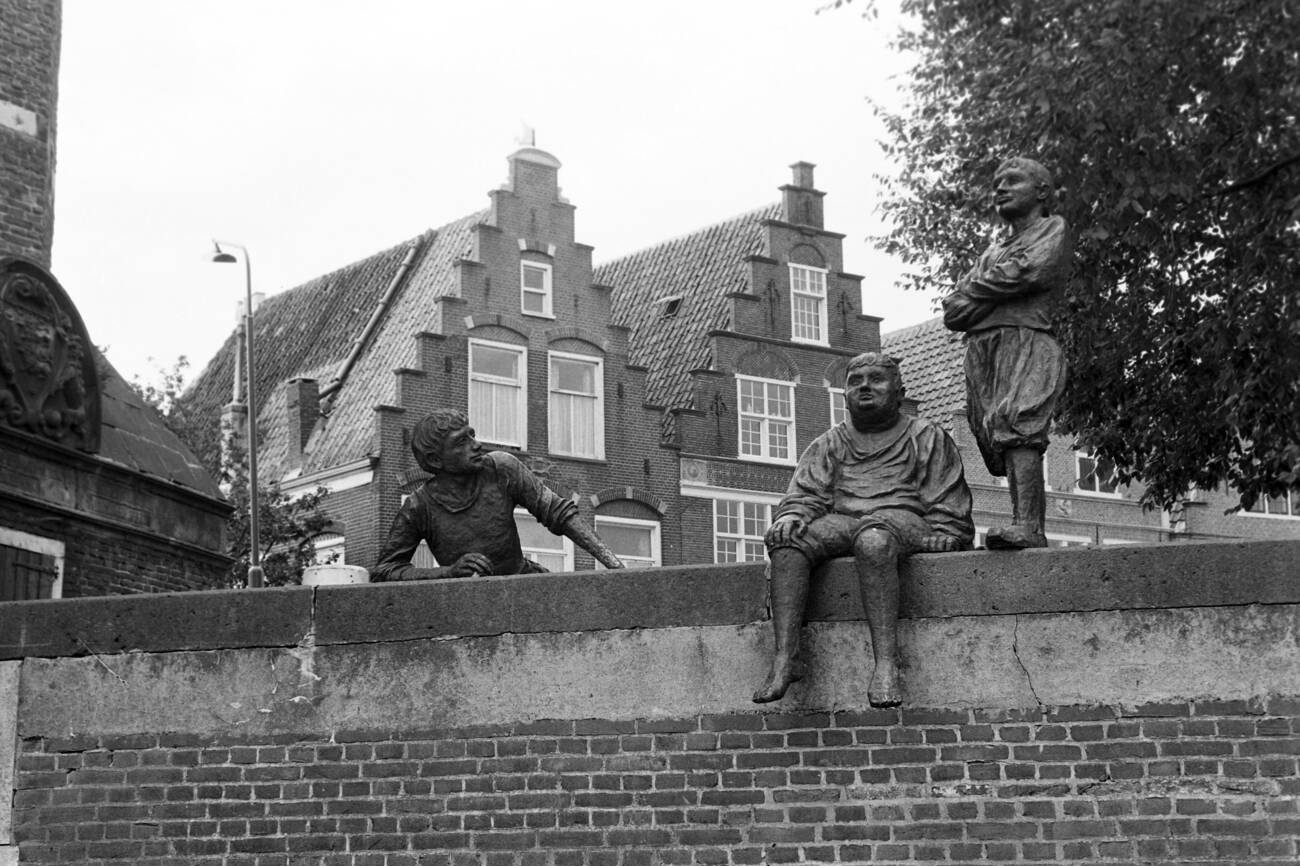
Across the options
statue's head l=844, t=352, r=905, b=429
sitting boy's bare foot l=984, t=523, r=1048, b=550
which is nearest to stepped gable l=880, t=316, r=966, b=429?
statue's head l=844, t=352, r=905, b=429

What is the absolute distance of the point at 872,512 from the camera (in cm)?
896

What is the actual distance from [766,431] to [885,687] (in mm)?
26511

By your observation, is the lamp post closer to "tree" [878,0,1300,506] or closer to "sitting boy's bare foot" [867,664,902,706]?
"tree" [878,0,1300,506]

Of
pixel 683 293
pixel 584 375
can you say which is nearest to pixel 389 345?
pixel 584 375

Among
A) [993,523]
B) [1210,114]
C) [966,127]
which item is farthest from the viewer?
[993,523]

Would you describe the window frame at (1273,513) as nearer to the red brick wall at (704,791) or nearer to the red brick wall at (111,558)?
the red brick wall at (111,558)

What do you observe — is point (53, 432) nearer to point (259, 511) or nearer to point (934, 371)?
point (259, 511)

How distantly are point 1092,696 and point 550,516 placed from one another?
291 centimetres

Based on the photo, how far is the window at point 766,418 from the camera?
34875 mm

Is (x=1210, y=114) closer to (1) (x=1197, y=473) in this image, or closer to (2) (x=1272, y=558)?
(1) (x=1197, y=473)

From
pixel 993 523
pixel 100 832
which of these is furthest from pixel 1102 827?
pixel 993 523

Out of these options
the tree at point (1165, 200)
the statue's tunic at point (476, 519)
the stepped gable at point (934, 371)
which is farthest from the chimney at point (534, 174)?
the statue's tunic at point (476, 519)

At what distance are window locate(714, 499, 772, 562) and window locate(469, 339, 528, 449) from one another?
3.73 metres

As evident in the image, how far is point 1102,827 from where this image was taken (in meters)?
8.38
